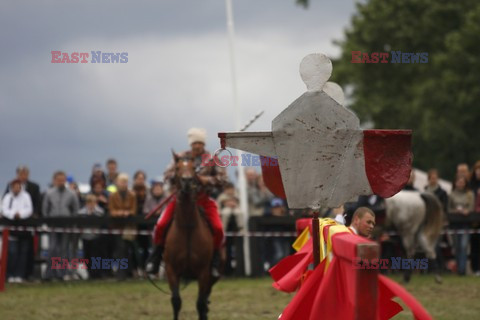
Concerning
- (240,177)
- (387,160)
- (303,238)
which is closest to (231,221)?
(240,177)

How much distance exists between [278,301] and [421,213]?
4.38 metres

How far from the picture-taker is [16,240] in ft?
58.7

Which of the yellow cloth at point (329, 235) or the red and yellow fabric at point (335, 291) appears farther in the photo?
the yellow cloth at point (329, 235)

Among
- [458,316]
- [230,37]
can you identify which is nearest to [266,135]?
[458,316]

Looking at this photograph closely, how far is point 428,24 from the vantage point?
4162 centimetres

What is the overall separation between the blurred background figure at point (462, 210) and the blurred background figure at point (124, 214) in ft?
19.1

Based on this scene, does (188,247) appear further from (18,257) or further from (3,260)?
(18,257)

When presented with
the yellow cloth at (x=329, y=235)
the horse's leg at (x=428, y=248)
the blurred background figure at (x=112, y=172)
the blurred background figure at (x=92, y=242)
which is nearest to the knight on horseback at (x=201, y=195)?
the yellow cloth at (x=329, y=235)

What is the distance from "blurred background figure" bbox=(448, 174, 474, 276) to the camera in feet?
63.0

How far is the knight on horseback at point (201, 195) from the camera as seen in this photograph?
12359 millimetres

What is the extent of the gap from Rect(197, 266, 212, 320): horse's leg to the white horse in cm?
Result: 628

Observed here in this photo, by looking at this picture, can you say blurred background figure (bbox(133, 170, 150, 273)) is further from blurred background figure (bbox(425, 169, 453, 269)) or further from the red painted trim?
the red painted trim

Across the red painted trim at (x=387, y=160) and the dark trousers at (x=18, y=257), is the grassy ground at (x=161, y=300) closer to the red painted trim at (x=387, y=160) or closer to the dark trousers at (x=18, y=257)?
the dark trousers at (x=18, y=257)

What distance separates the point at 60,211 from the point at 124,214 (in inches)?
44.2
